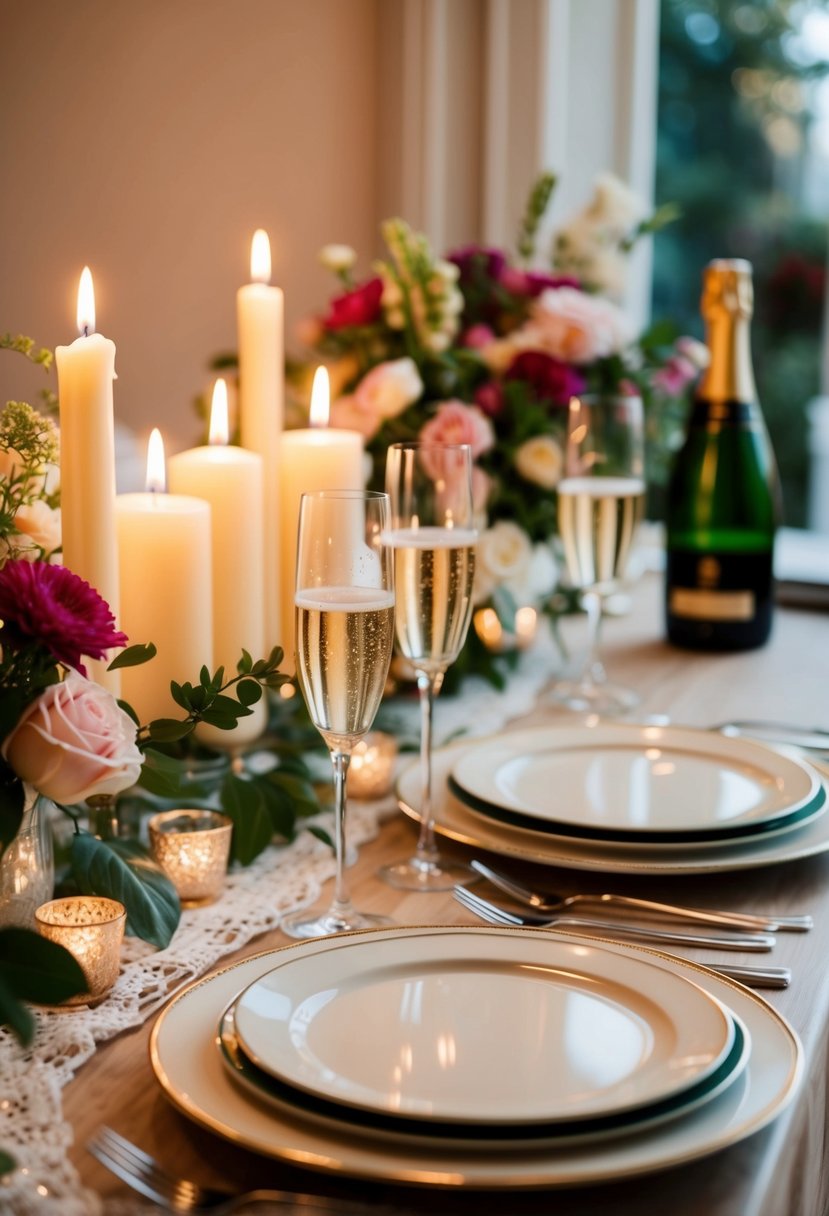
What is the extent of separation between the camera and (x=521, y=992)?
650mm

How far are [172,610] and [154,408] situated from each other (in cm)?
67

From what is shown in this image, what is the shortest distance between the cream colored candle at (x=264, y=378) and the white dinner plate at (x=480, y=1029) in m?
0.45

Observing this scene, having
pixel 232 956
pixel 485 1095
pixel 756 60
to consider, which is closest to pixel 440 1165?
pixel 485 1095

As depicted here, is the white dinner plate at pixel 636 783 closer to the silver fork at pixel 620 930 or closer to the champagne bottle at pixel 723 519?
the silver fork at pixel 620 930

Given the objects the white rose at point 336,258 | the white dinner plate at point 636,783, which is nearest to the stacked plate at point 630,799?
the white dinner plate at point 636,783

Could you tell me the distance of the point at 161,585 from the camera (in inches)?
35.1

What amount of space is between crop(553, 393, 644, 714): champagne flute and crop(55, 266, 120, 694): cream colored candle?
627 mm

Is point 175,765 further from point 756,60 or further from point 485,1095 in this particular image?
point 756,60

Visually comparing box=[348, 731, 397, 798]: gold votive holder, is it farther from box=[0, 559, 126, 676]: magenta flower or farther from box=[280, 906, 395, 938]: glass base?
box=[0, 559, 126, 676]: magenta flower

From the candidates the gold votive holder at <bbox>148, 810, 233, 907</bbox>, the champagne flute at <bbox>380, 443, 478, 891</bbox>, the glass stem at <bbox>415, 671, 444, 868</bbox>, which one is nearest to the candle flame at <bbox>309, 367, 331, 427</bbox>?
the champagne flute at <bbox>380, 443, 478, 891</bbox>

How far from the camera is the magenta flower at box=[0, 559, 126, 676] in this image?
0.65m

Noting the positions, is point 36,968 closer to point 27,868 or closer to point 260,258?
point 27,868

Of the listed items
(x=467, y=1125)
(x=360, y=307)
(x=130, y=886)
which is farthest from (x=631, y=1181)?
(x=360, y=307)

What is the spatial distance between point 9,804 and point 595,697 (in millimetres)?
845
